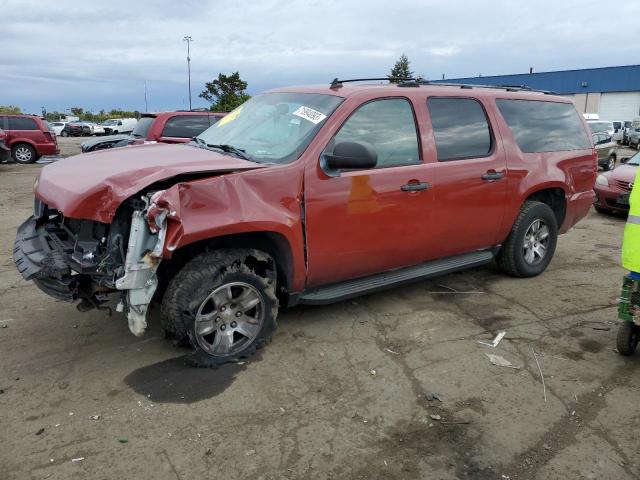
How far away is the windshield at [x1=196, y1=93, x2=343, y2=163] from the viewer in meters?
3.87

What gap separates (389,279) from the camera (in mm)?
4441

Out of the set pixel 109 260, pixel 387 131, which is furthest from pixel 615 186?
pixel 109 260

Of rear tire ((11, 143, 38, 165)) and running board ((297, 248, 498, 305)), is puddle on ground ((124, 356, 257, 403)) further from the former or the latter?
rear tire ((11, 143, 38, 165))

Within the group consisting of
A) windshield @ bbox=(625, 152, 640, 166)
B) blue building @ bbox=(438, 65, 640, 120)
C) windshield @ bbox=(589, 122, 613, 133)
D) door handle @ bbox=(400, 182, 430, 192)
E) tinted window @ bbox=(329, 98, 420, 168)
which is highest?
blue building @ bbox=(438, 65, 640, 120)

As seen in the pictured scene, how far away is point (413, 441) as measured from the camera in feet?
9.55

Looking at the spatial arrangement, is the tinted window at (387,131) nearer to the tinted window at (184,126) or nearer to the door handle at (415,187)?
the door handle at (415,187)

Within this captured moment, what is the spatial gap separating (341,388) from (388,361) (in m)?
0.53

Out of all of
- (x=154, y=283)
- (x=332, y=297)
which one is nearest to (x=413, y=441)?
(x=332, y=297)

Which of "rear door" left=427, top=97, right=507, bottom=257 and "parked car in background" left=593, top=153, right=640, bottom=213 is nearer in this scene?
"rear door" left=427, top=97, right=507, bottom=257

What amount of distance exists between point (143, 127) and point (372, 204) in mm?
8661

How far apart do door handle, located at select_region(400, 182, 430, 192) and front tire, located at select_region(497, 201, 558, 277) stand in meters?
1.57

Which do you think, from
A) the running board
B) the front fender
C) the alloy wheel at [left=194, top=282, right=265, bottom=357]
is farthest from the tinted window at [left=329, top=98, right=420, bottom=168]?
the alloy wheel at [left=194, top=282, right=265, bottom=357]

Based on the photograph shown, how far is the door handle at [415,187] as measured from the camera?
418cm

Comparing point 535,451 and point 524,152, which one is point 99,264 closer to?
point 535,451
